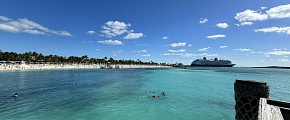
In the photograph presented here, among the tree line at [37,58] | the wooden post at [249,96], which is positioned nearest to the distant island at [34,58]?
the tree line at [37,58]

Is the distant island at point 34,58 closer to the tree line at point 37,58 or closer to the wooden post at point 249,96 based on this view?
the tree line at point 37,58

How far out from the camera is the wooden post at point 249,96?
14.8 ft

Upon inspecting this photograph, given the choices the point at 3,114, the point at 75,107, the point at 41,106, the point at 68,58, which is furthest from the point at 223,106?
the point at 68,58

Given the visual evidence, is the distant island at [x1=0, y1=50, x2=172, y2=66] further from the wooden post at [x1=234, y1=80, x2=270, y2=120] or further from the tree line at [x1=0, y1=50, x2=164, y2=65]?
the wooden post at [x1=234, y1=80, x2=270, y2=120]

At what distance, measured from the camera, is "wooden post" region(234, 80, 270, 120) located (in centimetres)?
450

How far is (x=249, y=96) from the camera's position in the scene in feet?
15.4

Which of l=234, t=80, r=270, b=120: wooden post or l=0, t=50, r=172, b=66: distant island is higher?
l=0, t=50, r=172, b=66: distant island

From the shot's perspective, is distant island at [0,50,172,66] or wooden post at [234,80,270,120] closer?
wooden post at [234,80,270,120]

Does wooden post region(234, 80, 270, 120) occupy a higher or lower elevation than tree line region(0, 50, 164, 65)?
lower

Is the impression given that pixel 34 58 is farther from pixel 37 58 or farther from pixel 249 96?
pixel 249 96

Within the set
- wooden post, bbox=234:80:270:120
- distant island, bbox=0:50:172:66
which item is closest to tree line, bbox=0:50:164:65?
distant island, bbox=0:50:172:66

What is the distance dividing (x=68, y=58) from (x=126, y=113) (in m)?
179

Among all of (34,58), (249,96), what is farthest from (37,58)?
(249,96)

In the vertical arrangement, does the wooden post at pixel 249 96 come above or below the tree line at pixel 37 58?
below
